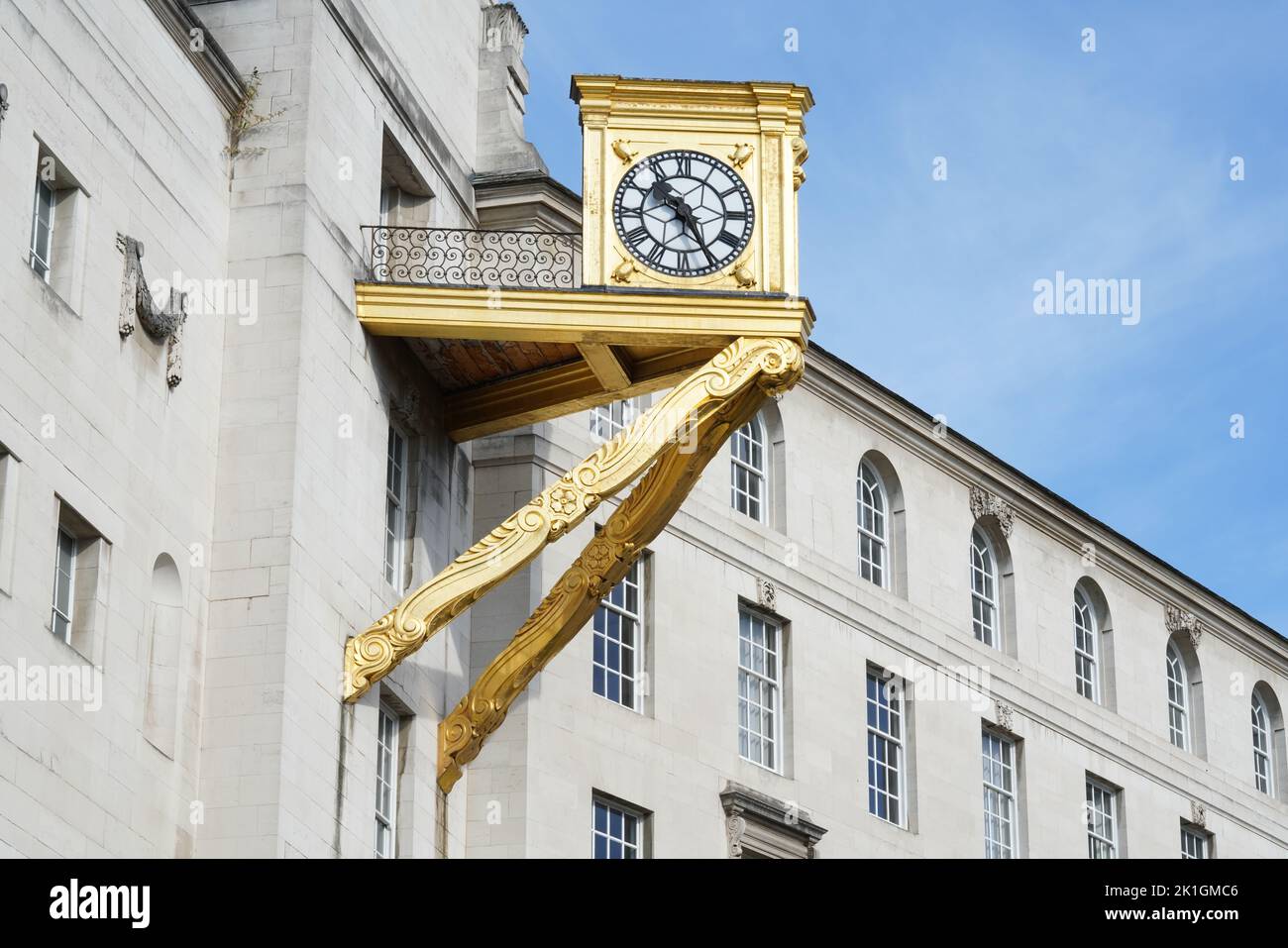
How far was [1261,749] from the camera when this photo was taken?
4675 centimetres

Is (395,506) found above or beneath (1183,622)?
beneath

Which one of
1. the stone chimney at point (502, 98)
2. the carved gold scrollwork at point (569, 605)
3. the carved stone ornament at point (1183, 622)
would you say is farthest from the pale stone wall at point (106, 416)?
the carved stone ornament at point (1183, 622)

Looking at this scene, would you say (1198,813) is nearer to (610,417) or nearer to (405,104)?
(610,417)

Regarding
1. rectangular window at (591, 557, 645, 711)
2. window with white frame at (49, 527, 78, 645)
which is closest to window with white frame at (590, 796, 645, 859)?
rectangular window at (591, 557, 645, 711)

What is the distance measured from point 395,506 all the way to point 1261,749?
71.6 feet

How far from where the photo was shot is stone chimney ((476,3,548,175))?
33.0 m

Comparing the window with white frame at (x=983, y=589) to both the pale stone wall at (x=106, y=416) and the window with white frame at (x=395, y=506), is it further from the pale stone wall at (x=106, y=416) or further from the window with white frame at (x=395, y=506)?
the pale stone wall at (x=106, y=416)

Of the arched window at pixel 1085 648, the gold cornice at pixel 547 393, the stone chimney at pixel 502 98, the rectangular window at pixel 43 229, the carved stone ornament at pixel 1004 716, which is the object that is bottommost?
the carved stone ornament at pixel 1004 716

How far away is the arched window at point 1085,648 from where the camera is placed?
139 ft

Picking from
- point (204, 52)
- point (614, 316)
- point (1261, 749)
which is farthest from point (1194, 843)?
point (204, 52)

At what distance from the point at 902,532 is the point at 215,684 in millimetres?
15817

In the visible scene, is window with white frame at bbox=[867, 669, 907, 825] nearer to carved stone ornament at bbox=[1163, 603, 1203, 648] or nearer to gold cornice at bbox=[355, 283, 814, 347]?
carved stone ornament at bbox=[1163, 603, 1203, 648]

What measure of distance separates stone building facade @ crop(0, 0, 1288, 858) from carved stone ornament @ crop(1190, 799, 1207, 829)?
2.55 feet

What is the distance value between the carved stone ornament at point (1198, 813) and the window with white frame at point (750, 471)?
10.4 m
